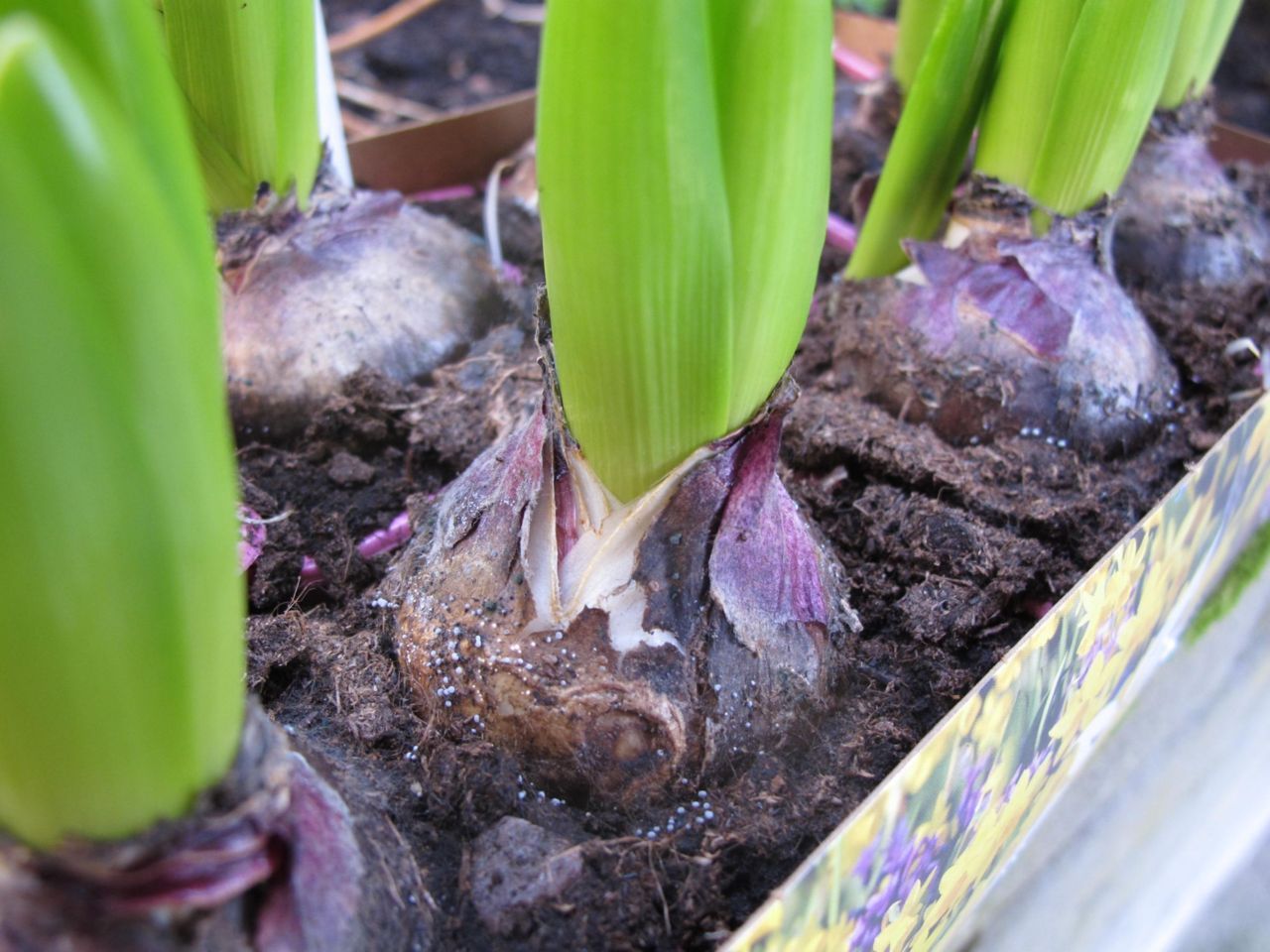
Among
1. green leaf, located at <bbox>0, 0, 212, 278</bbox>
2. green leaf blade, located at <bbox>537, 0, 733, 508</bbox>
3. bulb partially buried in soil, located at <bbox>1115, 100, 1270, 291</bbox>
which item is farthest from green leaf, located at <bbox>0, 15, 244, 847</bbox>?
bulb partially buried in soil, located at <bbox>1115, 100, 1270, 291</bbox>

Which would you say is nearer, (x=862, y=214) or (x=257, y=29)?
(x=257, y=29)

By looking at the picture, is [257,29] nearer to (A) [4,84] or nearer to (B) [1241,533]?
(A) [4,84]

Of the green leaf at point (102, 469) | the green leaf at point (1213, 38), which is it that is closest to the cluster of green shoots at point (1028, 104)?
the green leaf at point (1213, 38)

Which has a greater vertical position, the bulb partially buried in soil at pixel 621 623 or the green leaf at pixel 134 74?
the green leaf at pixel 134 74

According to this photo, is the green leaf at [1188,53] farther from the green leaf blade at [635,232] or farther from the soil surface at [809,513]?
the green leaf blade at [635,232]

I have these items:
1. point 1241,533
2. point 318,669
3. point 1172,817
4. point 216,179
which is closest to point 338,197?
point 216,179

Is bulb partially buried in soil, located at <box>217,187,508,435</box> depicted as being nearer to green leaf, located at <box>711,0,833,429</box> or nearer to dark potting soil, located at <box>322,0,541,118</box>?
green leaf, located at <box>711,0,833,429</box>
